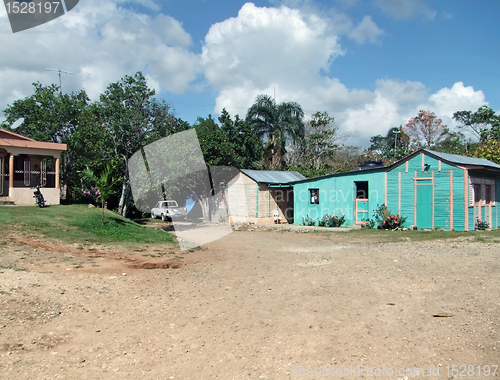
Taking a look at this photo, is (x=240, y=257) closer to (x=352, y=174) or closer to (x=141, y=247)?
(x=141, y=247)

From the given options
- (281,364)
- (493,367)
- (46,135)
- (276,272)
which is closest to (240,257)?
(276,272)

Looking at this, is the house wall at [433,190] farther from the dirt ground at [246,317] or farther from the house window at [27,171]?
the house window at [27,171]

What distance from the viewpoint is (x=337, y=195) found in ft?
68.2

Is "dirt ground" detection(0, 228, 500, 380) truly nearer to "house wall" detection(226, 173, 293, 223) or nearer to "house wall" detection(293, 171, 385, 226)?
"house wall" detection(293, 171, 385, 226)

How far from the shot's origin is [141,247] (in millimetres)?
13000

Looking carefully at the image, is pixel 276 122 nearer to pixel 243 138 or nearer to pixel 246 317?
pixel 243 138

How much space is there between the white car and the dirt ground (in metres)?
17.3

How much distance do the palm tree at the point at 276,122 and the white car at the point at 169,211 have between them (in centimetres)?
909

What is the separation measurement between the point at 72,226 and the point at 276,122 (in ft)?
69.3

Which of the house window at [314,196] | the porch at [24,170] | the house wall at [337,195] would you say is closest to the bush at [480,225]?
the house wall at [337,195]

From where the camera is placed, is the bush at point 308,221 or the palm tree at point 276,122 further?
the palm tree at point 276,122

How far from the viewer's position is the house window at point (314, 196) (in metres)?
22.1

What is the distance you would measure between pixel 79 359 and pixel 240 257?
289 inches

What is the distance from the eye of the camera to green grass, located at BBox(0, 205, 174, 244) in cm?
1269
